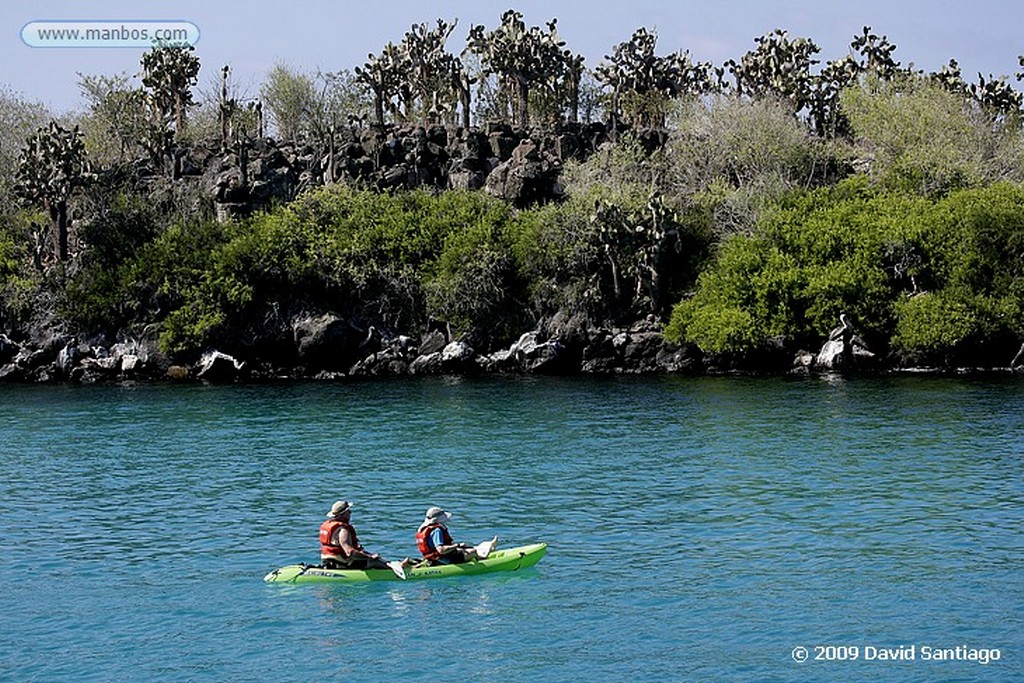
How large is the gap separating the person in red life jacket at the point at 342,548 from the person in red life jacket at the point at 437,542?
81 cm

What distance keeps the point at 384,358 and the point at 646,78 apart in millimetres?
36186

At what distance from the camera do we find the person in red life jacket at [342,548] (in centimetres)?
A: 2666

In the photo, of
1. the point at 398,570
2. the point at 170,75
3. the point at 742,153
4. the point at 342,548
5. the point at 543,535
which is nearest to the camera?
the point at 342,548

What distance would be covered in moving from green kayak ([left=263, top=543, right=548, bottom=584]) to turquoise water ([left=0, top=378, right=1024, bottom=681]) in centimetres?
23

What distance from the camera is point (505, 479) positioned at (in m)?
39.0

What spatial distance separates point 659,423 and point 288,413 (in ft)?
54.6

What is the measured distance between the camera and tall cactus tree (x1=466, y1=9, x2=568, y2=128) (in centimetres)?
8938

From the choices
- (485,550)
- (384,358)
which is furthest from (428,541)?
(384,358)

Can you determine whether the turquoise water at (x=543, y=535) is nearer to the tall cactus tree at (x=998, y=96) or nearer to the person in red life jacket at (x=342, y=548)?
the person in red life jacket at (x=342, y=548)

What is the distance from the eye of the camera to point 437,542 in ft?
88.9

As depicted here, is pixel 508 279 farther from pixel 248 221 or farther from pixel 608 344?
pixel 248 221

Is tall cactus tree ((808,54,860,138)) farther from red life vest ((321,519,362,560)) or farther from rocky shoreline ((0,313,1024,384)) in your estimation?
red life vest ((321,519,362,560))

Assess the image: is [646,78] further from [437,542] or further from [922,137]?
[437,542]

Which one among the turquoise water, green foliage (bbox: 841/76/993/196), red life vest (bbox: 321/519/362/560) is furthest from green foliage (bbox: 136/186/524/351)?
red life vest (bbox: 321/519/362/560)
